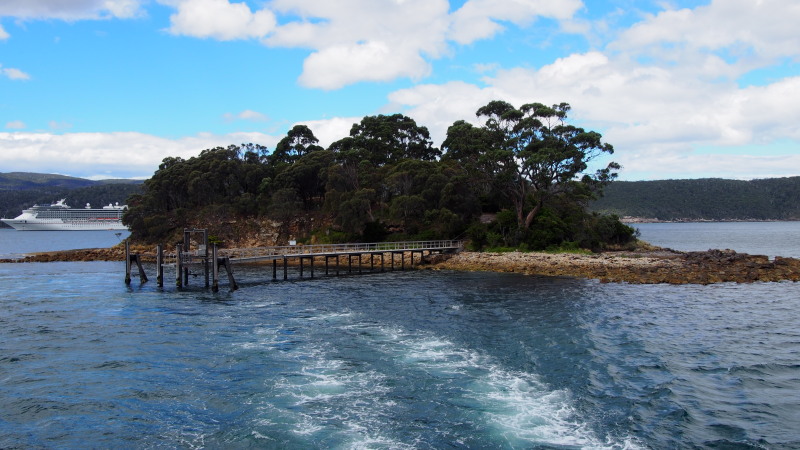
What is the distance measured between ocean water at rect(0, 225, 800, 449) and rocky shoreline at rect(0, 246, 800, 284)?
7.14 m

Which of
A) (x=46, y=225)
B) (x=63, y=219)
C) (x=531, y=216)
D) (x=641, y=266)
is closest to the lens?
(x=641, y=266)

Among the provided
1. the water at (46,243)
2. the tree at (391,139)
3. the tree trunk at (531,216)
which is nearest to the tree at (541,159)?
the tree trunk at (531,216)

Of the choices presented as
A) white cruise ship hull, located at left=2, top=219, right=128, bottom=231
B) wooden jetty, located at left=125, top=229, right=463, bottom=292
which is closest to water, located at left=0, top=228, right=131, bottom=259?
white cruise ship hull, located at left=2, top=219, right=128, bottom=231

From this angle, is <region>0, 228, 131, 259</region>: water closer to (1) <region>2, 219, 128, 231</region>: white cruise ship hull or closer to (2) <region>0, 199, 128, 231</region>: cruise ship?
(2) <region>0, 199, 128, 231</region>: cruise ship

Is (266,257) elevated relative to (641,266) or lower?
elevated

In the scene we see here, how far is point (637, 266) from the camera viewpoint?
140 ft

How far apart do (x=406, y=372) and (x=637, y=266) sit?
106 ft

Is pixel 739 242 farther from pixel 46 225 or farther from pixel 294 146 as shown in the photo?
pixel 46 225

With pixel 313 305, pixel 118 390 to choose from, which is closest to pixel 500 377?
pixel 118 390

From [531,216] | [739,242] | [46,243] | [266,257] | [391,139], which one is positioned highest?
[391,139]

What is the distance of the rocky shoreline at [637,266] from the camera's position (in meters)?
38.5

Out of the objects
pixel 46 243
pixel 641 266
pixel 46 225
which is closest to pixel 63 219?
pixel 46 225

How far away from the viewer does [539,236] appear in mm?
55094

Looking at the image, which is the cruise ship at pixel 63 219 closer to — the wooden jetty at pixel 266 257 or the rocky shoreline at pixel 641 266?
the wooden jetty at pixel 266 257
